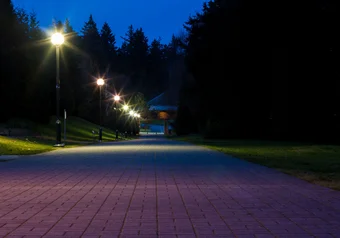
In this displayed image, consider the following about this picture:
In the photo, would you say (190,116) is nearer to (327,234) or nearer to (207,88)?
(207,88)

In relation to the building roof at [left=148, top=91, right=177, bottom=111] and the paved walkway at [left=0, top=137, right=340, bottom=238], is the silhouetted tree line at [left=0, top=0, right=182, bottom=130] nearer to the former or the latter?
the building roof at [left=148, top=91, right=177, bottom=111]

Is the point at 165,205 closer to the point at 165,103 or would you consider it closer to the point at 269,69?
the point at 269,69

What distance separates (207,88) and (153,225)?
45299 mm

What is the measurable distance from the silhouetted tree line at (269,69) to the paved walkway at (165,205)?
29.4 m

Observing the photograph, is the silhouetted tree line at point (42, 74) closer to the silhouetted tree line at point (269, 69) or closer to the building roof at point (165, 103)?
the building roof at point (165, 103)

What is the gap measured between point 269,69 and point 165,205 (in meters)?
38.5

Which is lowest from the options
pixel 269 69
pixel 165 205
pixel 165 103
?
pixel 165 205

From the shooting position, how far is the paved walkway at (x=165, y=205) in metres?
6.40

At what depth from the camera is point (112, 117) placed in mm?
92562

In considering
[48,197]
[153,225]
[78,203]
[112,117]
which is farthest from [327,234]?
[112,117]

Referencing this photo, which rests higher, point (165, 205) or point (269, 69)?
point (269, 69)

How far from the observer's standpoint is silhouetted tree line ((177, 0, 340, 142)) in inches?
1591

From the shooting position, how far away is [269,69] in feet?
147

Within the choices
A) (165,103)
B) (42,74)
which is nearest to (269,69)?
(42,74)
